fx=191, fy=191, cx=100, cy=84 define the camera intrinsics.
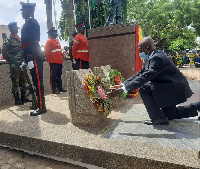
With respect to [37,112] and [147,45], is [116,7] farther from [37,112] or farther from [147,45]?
[37,112]

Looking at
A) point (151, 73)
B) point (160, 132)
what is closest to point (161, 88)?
point (151, 73)

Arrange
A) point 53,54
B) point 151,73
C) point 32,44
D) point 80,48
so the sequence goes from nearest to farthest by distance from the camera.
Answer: point 151,73 → point 32,44 → point 80,48 → point 53,54

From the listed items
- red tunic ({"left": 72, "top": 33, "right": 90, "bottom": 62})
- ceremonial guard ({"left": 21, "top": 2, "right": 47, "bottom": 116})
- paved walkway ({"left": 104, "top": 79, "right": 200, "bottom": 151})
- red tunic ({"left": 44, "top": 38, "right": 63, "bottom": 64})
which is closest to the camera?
paved walkway ({"left": 104, "top": 79, "right": 200, "bottom": 151})

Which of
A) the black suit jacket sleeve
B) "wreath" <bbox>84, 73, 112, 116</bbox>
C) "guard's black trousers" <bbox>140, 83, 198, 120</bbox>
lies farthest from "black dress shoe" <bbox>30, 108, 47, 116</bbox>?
"guard's black trousers" <bbox>140, 83, 198, 120</bbox>

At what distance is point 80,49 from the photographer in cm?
532

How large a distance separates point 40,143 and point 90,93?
950 mm

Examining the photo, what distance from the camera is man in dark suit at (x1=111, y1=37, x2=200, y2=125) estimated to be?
2.71 metres

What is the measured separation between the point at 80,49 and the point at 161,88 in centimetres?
314

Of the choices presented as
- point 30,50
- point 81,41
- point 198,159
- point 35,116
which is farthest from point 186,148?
point 81,41

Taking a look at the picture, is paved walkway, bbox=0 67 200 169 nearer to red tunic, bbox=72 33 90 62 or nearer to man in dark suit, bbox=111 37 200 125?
man in dark suit, bbox=111 37 200 125

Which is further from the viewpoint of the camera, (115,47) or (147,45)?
(115,47)

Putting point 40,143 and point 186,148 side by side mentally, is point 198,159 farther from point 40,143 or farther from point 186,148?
point 40,143

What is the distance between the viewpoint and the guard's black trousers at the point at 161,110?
2.86m

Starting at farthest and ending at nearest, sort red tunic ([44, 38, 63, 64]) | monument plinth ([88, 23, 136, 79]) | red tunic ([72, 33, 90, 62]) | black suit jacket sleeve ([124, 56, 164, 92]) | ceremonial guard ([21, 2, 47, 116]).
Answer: red tunic ([44, 38, 63, 64]) → red tunic ([72, 33, 90, 62]) → monument plinth ([88, 23, 136, 79]) → ceremonial guard ([21, 2, 47, 116]) → black suit jacket sleeve ([124, 56, 164, 92])
